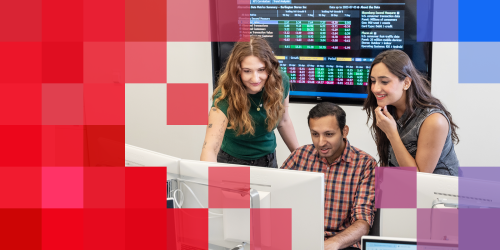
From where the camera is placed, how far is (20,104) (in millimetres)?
3281

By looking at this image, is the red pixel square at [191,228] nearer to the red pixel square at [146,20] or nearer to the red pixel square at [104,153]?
the red pixel square at [104,153]

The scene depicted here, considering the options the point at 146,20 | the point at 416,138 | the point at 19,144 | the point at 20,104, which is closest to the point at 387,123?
the point at 416,138

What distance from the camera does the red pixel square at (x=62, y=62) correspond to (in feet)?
11.4

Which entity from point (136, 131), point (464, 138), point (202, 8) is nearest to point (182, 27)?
point (202, 8)

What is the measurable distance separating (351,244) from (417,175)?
1.65 ft

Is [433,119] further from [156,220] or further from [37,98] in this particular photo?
[37,98]

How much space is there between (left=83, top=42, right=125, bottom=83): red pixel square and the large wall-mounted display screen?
0.91 metres

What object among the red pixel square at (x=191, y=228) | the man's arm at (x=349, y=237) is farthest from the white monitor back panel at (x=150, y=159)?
the man's arm at (x=349, y=237)

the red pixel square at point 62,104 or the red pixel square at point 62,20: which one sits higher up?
the red pixel square at point 62,20

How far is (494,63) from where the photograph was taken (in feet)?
9.00

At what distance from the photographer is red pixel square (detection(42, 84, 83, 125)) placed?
11.2 ft

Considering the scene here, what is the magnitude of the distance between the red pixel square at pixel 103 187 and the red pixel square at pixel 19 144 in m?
1.61
